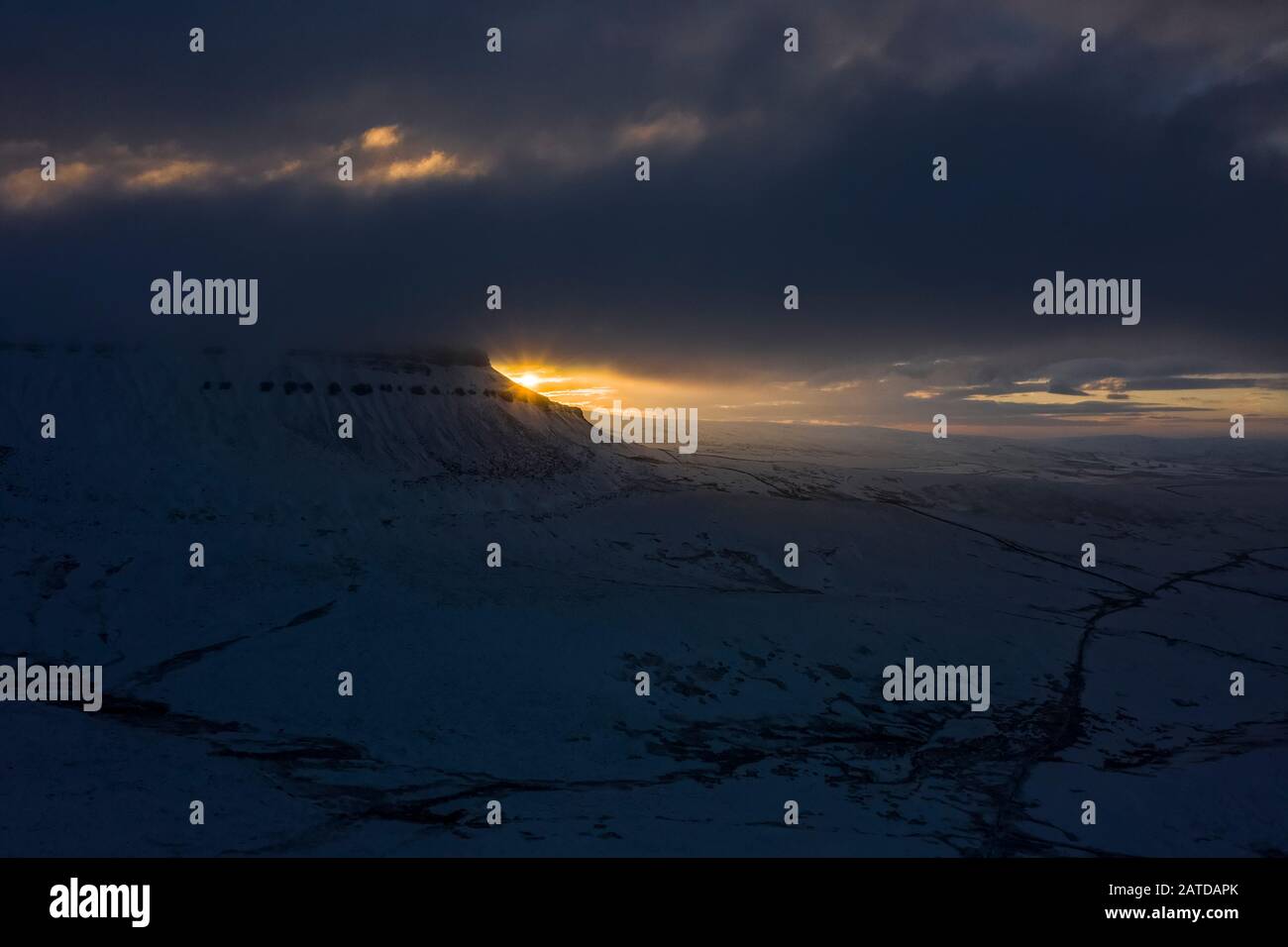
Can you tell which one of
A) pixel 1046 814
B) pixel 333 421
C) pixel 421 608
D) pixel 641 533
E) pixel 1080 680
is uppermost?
pixel 333 421

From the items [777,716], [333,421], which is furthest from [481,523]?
[777,716]

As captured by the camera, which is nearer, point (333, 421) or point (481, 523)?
point (481, 523)

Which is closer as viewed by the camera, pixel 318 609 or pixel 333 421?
pixel 318 609

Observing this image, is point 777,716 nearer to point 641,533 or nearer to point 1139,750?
point 1139,750

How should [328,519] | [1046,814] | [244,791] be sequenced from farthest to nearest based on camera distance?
[328,519] < [1046,814] < [244,791]

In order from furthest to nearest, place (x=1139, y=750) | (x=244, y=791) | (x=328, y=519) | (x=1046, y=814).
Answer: (x=328, y=519) < (x=1139, y=750) < (x=1046, y=814) < (x=244, y=791)

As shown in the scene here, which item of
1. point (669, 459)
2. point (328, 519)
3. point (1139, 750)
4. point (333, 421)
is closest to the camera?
point (1139, 750)

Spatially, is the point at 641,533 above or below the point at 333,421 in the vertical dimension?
below

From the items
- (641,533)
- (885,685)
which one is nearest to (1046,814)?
(885,685)

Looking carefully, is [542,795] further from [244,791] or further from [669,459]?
[669,459]
